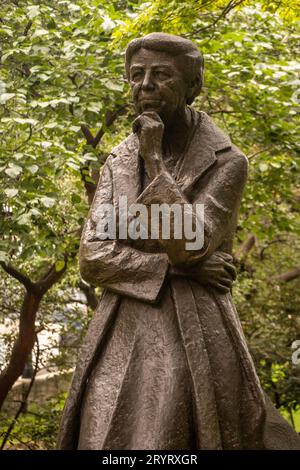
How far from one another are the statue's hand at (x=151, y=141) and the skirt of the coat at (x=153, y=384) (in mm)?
577

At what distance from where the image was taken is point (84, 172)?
6566mm

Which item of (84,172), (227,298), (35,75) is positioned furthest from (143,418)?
(35,75)

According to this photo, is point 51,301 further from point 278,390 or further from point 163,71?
point 163,71

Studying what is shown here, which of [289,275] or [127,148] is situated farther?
[289,275]

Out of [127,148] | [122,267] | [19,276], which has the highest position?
[127,148]

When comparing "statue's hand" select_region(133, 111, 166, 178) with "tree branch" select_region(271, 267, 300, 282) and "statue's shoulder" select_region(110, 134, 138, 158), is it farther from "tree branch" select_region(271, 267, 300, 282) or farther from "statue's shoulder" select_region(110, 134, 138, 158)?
"tree branch" select_region(271, 267, 300, 282)

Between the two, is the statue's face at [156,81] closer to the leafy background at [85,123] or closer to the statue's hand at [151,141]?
the statue's hand at [151,141]

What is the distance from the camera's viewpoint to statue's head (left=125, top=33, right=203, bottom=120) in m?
3.71

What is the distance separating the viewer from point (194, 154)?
3807 millimetres

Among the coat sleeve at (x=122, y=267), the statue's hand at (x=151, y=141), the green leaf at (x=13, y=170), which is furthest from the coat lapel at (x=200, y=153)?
the green leaf at (x=13, y=170)

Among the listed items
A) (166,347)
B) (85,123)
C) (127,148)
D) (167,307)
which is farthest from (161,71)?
(85,123)

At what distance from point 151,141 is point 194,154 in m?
0.27

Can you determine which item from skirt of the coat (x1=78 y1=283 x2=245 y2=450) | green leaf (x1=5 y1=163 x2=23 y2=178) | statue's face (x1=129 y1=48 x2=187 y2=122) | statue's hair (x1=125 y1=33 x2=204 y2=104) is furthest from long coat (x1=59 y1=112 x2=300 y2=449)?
green leaf (x1=5 y1=163 x2=23 y2=178)

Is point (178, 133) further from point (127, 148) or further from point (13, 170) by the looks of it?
point (13, 170)
